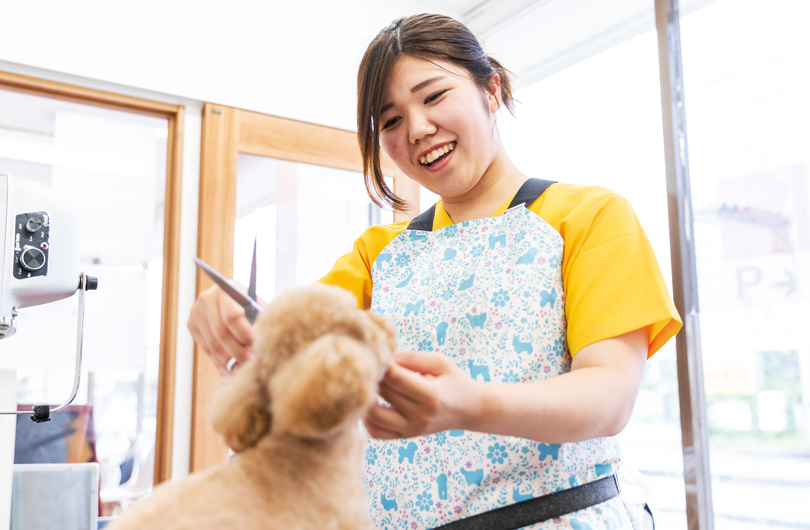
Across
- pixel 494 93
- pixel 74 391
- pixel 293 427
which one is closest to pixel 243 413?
pixel 293 427

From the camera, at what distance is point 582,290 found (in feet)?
2.94

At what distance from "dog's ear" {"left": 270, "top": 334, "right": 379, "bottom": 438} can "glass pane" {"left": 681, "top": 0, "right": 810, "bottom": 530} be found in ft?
6.34

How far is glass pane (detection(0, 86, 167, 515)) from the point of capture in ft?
7.22

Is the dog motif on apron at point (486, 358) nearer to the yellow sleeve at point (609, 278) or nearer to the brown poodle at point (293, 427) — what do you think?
the yellow sleeve at point (609, 278)

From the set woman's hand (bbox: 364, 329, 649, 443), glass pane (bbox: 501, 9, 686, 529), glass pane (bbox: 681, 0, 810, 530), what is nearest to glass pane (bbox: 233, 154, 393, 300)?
glass pane (bbox: 501, 9, 686, 529)

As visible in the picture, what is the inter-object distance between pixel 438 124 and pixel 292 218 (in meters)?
1.68

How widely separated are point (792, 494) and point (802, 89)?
1.23 m

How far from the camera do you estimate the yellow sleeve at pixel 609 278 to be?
834 mm

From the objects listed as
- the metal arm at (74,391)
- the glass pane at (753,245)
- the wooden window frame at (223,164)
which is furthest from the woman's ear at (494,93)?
the glass pane at (753,245)

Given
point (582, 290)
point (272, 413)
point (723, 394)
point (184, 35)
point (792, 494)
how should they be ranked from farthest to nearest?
point (184, 35)
point (723, 394)
point (792, 494)
point (582, 290)
point (272, 413)

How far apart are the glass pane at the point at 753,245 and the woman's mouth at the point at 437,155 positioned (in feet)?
4.79

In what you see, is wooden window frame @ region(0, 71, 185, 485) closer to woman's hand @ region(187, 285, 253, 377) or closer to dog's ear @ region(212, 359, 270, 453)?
woman's hand @ region(187, 285, 253, 377)

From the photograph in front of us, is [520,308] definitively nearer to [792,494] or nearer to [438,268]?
Answer: [438,268]

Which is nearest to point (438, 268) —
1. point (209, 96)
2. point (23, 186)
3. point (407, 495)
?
point (407, 495)
